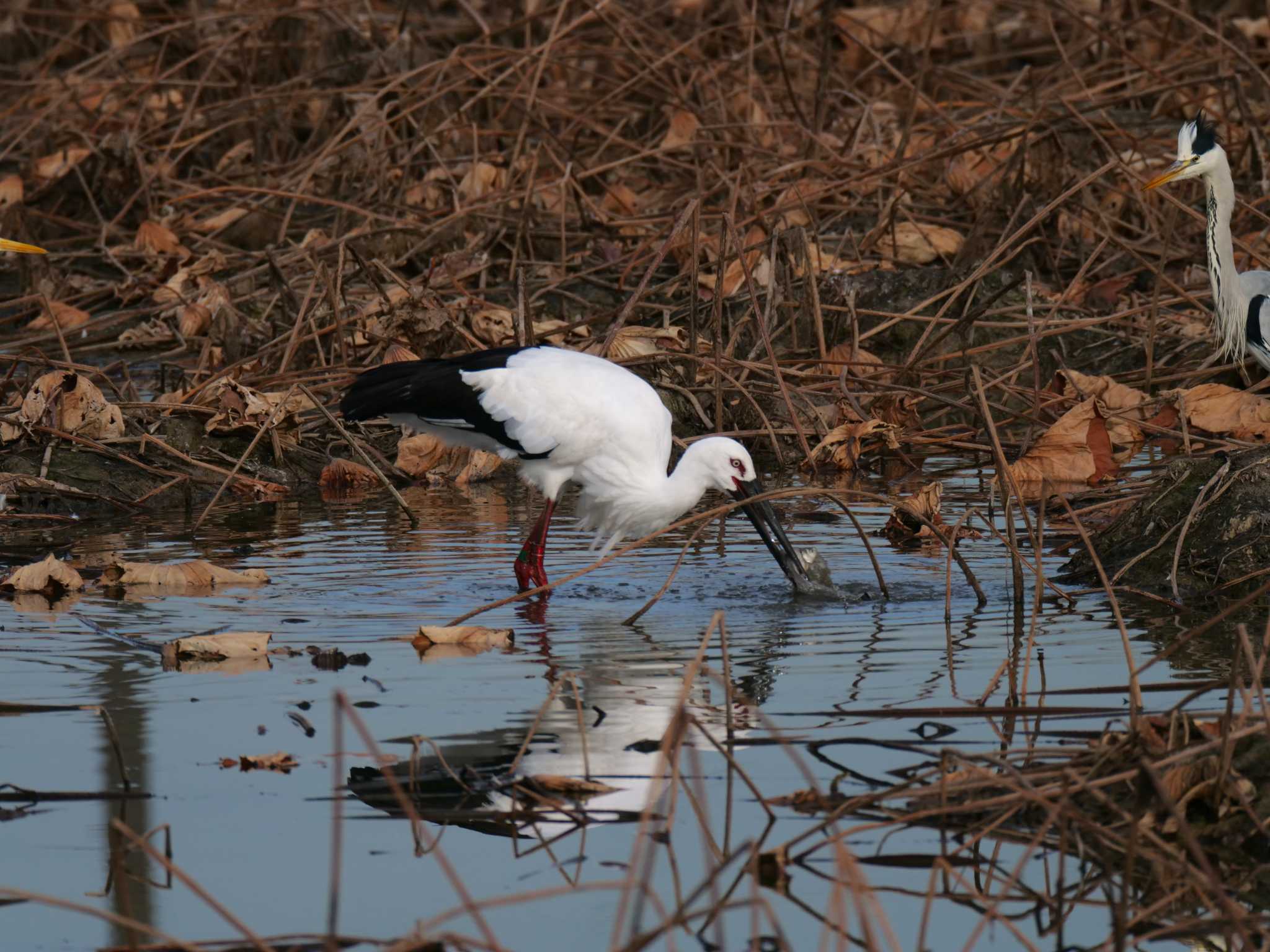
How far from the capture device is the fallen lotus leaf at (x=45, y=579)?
6.52 metres

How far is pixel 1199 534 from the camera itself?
6.49 metres

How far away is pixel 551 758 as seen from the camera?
15.0ft

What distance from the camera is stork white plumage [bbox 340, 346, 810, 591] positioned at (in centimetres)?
719

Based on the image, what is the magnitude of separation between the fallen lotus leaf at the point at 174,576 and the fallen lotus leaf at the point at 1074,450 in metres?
3.37

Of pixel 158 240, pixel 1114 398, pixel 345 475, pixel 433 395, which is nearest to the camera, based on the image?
pixel 433 395

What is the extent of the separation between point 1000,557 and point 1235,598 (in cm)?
111

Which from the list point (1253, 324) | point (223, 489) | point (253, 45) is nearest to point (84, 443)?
point (223, 489)

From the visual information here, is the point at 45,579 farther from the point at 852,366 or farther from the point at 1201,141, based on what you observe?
the point at 1201,141

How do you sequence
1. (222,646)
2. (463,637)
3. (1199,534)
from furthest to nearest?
1. (1199,534)
2. (463,637)
3. (222,646)

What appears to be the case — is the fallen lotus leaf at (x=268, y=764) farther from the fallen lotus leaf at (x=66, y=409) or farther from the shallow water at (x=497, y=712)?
the fallen lotus leaf at (x=66, y=409)

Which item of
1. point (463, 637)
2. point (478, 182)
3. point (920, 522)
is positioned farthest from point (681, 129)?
point (463, 637)

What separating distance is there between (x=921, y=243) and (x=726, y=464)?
4789mm

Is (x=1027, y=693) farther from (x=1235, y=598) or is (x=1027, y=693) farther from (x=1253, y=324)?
(x=1253, y=324)

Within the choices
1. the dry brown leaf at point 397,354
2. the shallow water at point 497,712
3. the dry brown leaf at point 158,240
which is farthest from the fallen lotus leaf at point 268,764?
the dry brown leaf at point 158,240
